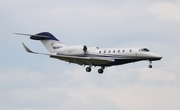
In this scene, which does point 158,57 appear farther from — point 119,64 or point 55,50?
point 55,50

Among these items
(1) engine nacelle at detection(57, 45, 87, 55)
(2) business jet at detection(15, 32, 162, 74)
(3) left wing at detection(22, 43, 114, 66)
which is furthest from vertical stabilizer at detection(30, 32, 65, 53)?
(3) left wing at detection(22, 43, 114, 66)

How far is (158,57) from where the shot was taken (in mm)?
66188

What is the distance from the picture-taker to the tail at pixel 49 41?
74.9m

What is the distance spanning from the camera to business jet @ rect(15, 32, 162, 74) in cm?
6656

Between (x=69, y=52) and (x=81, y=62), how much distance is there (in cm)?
193

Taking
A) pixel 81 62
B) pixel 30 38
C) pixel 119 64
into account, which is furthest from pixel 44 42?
pixel 119 64

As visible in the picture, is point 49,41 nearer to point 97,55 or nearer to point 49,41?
point 49,41

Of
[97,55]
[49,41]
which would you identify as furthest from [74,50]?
[49,41]

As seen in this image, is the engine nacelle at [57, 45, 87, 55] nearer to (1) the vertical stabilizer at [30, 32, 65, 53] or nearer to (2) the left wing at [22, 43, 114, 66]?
(2) the left wing at [22, 43, 114, 66]

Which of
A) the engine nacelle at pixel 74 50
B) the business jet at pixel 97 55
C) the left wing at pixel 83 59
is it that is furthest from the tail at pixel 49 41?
the left wing at pixel 83 59

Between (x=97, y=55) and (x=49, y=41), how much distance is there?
861 cm

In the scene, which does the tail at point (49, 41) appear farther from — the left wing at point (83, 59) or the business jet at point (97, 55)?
the left wing at point (83, 59)

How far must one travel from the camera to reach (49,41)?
7550cm

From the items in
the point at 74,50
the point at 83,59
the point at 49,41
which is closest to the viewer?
the point at 83,59
